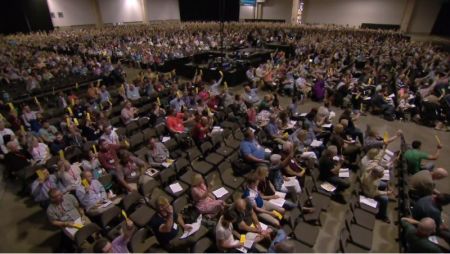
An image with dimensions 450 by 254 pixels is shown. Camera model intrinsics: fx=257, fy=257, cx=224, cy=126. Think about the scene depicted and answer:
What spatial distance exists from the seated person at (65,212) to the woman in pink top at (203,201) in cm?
181

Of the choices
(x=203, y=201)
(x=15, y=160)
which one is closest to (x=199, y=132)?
(x=203, y=201)

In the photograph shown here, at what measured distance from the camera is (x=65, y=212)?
4094 mm

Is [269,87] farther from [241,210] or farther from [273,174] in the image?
[241,210]

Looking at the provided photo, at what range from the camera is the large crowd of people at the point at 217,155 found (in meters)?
4.00

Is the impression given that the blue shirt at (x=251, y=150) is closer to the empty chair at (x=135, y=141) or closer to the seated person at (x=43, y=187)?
the empty chair at (x=135, y=141)

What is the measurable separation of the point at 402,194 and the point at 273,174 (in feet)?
8.04

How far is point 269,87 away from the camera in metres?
11.9

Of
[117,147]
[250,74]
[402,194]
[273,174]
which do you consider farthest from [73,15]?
[402,194]

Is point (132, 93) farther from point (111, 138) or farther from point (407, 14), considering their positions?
point (407, 14)

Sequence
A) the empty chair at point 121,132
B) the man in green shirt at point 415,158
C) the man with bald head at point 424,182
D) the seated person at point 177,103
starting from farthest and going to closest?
the seated person at point 177,103 < the empty chair at point 121,132 < the man in green shirt at point 415,158 < the man with bald head at point 424,182

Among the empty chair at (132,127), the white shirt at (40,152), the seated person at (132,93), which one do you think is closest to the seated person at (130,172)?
the empty chair at (132,127)

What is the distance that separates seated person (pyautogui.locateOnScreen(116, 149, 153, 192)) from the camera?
4941 mm

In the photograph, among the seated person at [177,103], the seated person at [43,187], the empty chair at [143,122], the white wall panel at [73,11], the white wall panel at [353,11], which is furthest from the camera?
the white wall panel at [353,11]

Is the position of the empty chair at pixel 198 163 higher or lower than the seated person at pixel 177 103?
lower
